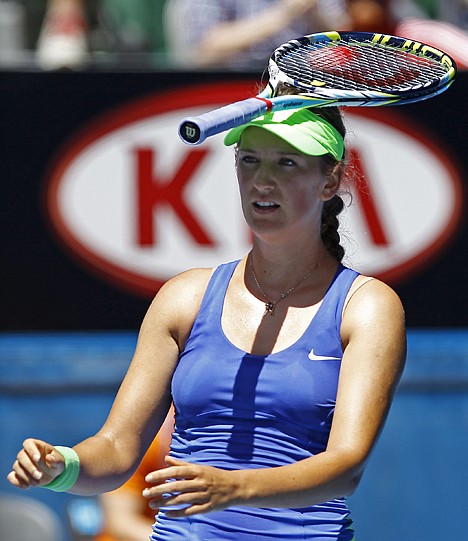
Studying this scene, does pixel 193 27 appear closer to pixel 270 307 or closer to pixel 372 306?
pixel 270 307

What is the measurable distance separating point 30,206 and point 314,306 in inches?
90.8

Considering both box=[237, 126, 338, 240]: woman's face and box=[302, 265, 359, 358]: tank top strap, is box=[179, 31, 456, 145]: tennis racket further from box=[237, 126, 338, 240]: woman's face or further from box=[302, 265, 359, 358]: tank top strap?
box=[302, 265, 359, 358]: tank top strap

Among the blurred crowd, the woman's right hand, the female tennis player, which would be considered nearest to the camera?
the woman's right hand

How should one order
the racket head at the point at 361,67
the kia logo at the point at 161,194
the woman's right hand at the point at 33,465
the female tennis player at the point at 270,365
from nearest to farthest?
the woman's right hand at the point at 33,465, the female tennis player at the point at 270,365, the racket head at the point at 361,67, the kia logo at the point at 161,194

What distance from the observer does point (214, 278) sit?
95.1 inches

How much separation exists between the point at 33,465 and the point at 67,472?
113 mm

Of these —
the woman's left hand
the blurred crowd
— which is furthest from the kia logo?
the woman's left hand

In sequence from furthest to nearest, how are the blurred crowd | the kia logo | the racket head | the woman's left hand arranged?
the blurred crowd → the kia logo → the racket head → the woman's left hand

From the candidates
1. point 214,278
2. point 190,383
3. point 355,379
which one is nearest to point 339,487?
point 355,379

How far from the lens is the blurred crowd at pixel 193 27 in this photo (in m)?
4.77

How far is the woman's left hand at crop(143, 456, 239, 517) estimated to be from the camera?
1875mm

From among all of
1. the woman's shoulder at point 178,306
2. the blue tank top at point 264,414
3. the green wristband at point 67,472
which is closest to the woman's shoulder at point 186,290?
the woman's shoulder at point 178,306

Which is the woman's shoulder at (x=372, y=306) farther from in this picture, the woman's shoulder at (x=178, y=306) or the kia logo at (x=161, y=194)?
the kia logo at (x=161, y=194)

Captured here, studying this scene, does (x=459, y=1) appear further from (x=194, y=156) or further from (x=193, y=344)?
(x=193, y=344)
